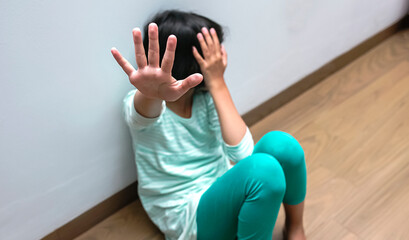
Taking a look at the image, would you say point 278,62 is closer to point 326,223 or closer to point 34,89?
point 326,223

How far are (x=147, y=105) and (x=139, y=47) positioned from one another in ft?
0.60

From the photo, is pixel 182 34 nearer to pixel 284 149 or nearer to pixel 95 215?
pixel 284 149

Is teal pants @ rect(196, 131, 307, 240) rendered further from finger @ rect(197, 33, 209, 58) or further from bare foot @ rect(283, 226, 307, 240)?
finger @ rect(197, 33, 209, 58)

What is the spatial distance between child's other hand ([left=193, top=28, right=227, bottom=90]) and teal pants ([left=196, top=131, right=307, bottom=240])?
19 centimetres

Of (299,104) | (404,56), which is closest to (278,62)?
(299,104)

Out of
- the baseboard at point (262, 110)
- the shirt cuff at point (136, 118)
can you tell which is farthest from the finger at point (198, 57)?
the baseboard at point (262, 110)

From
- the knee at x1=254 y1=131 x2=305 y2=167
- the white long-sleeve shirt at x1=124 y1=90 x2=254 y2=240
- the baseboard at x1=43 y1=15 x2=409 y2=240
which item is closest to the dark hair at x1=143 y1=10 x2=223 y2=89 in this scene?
the white long-sleeve shirt at x1=124 y1=90 x2=254 y2=240

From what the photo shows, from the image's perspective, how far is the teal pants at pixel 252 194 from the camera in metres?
0.83

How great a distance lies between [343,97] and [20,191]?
112 centimetres

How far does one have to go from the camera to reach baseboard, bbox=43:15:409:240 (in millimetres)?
1065

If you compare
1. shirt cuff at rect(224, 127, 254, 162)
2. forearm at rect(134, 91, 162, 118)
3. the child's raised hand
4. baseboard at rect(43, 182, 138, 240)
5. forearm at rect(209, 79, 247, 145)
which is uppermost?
the child's raised hand

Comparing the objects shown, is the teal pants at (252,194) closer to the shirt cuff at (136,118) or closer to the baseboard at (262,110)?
the shirt cuff at (136,118)

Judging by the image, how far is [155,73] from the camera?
0.65 m

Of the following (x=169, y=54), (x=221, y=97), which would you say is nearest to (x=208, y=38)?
(x=221, y=97)
